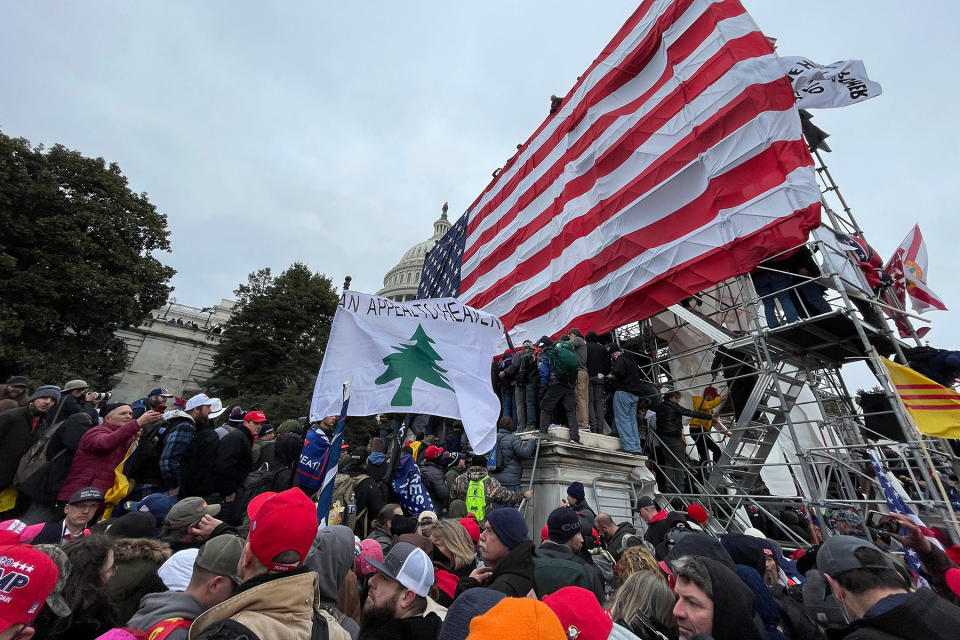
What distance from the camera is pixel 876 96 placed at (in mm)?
7664

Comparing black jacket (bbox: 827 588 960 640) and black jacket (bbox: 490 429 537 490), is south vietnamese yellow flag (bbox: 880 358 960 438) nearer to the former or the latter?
black jacket (bbox: 490 429 537 490)

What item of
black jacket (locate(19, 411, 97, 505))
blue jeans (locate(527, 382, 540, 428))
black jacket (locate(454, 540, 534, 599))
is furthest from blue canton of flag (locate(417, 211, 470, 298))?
black jacket (locate(454, 540, 534, 599))

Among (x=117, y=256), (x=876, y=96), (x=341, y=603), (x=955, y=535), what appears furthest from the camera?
(x=117, y=256)

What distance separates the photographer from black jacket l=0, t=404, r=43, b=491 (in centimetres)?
396

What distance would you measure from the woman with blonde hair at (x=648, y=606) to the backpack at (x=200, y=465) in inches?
146

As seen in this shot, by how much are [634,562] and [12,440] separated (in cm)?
534

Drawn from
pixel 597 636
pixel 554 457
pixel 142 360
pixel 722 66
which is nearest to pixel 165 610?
pixel 597 636

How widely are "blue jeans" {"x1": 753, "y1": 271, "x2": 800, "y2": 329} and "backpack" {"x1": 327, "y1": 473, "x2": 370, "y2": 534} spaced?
7.07 meters

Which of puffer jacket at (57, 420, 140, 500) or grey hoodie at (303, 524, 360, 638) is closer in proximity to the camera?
Result: grey hoodie at (303, 524, 360, 638)

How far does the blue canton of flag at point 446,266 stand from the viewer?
649 inches

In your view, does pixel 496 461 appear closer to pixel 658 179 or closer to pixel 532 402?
pixel 532 402

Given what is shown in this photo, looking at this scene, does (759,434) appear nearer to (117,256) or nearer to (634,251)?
(634,251)

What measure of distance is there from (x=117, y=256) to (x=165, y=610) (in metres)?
24.2

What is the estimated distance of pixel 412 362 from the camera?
5379 mm
